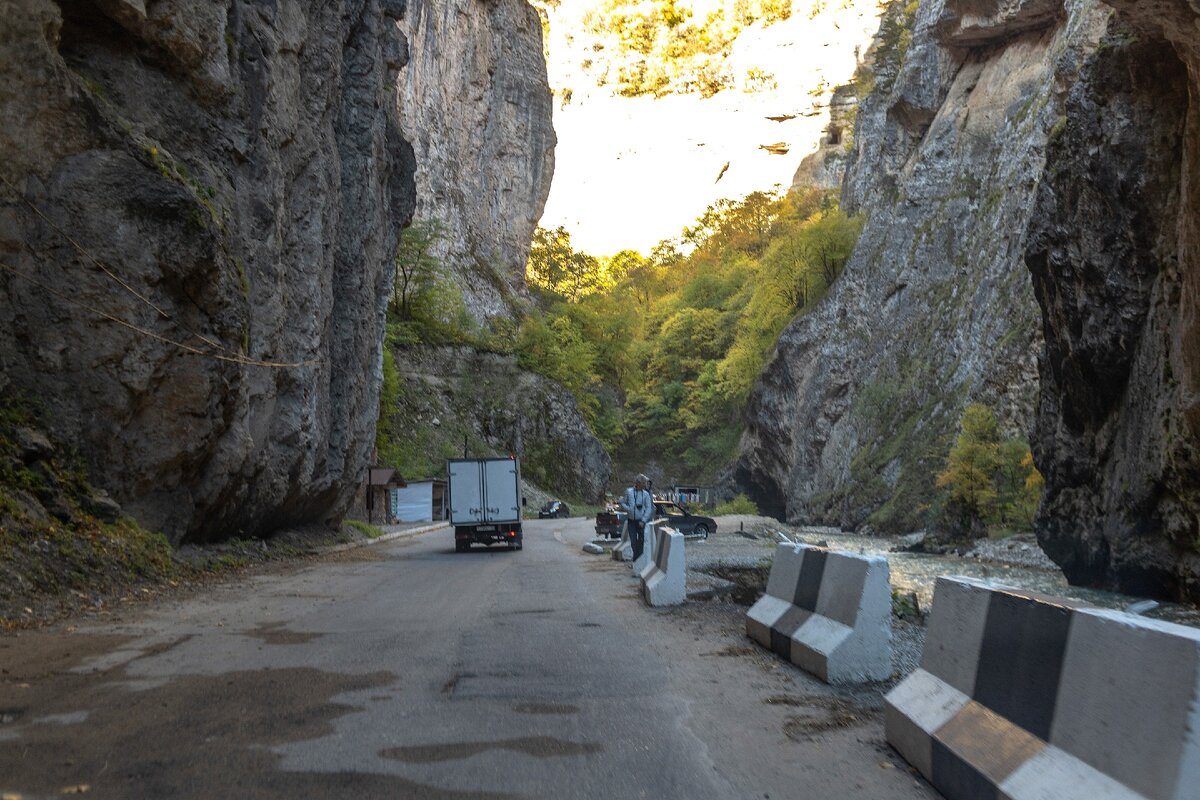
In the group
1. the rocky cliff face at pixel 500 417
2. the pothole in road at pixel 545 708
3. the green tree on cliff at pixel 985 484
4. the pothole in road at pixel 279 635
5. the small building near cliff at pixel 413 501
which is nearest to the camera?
the pothole in road at pixel 545 708

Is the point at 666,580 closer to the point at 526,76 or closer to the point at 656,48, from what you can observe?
the point at 526,76

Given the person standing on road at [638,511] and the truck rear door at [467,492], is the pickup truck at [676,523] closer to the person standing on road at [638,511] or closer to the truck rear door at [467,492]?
the truck rear door at [467,492]

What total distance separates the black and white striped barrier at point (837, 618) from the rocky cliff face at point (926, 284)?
29.3 m

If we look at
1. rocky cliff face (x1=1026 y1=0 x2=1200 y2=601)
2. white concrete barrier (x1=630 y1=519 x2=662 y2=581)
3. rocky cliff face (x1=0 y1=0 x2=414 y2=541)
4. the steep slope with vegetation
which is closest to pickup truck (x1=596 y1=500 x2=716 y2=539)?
rocky cliff face (x1=0 y1=0 x2=414 y2=541)

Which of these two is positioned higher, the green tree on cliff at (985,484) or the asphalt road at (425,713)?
the asphalt road at (425,713)

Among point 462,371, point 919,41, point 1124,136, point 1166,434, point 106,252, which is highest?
point 919,41

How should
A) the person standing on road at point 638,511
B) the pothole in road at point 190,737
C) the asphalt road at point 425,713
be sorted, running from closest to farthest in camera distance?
the pothole in road at point 190,737 → the asphalt road at point 425,713 → the person standing on road at point 638,511

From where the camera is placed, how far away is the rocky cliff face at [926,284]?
4000 cm

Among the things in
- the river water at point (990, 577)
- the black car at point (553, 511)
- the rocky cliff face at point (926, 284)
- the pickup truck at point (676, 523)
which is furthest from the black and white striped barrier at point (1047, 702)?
the black car at point (553, 511)

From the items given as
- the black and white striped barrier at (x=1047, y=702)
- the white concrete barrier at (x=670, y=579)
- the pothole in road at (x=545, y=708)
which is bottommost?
the white concrete barrier at (x=670, y=579)

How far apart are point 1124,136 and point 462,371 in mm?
54529

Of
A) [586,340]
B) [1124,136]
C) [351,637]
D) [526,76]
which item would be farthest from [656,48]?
[351,637]

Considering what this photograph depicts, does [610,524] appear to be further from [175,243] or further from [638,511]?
[175,243]

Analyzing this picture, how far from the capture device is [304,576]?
18469 millimetres
